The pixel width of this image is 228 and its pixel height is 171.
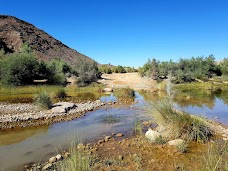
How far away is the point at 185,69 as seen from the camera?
134 feet

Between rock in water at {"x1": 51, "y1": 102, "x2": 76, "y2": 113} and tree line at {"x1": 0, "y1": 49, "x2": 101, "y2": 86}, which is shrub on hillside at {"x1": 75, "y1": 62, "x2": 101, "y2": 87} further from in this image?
rock in water at {"x1": 51, "y1": 102, "x2": 76, "y2": 113}

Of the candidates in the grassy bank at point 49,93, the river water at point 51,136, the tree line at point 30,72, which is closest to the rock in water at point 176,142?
the river water at point 51,136

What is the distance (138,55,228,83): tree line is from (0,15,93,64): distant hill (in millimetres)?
21242

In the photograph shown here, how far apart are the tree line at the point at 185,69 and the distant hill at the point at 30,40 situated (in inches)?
836

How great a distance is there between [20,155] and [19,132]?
2771mm

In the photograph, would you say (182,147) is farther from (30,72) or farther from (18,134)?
(30,72)

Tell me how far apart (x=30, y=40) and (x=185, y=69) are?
41.5 m

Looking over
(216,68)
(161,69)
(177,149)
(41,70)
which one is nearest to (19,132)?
(177,149)

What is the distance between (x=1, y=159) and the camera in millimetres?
6891

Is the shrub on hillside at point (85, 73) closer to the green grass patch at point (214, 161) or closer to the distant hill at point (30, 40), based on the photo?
the distant hill at point (30, 40)

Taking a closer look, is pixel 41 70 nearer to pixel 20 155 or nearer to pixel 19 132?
pixel 19 132

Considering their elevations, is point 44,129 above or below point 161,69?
below

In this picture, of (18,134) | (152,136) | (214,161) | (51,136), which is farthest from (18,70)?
(214,161)

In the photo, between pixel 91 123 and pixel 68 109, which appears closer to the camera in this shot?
pixel 91 123
